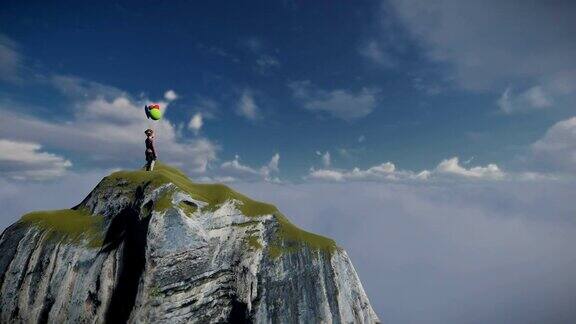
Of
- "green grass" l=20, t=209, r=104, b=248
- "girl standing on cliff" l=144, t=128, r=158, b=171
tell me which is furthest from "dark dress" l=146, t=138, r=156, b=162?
"green grass" l=20, t=209, r=104, b=248

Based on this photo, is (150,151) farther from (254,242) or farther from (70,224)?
(254,242)

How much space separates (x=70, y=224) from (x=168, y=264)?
65.0 ft

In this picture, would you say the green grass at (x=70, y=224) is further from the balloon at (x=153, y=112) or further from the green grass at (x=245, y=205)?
the balloon at (x=153, y=112)

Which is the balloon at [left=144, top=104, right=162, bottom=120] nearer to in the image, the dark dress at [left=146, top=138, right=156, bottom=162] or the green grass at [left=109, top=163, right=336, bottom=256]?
the dark dress at [left=146, top=138, right=156, bottom=162]

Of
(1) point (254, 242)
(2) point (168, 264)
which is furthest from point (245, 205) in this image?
(2) point (168, 264)

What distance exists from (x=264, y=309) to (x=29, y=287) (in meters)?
32.3

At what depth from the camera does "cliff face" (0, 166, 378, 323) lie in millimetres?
46000

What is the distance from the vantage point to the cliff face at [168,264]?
46.0 meters

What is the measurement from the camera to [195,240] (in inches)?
1896

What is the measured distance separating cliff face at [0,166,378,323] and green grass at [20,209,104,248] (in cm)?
17

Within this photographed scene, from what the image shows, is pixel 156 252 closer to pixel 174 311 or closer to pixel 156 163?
pixel 174 311

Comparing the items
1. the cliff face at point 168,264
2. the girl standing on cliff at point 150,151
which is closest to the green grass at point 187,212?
the cliff face at point 168,264

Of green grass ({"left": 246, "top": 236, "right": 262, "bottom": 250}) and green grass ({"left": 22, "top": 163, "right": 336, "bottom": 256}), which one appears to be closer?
green grass ({"left": 246, "top": 236, "right": 262, "bottom": 250})

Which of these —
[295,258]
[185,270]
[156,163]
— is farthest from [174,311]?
[156,163]
